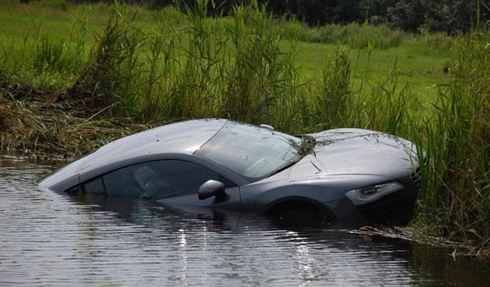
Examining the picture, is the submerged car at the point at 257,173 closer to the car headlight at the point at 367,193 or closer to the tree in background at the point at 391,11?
the car headlight at the point at 367,193

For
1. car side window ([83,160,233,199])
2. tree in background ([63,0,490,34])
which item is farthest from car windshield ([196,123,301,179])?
tree in background ([63,0,490,34])

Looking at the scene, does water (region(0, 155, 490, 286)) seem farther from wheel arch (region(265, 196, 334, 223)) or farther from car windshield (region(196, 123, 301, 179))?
car windshield (region(196, 123, 301, 179))

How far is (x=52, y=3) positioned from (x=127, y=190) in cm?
3864

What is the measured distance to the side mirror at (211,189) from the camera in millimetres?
8250

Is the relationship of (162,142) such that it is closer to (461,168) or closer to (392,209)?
(392,209)

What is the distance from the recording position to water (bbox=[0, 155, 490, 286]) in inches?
273

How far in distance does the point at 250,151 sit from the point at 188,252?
4.89ft

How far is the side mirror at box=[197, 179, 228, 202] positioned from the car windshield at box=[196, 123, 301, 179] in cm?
27

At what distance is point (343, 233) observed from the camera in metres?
8.12

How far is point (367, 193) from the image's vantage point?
8.07 metres

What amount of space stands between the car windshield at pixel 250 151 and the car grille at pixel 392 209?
0.88 m

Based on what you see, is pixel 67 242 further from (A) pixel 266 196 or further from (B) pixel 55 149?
(B) pixel 55 149

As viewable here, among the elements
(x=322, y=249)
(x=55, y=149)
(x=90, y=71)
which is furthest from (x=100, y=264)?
(x=90, y=71)

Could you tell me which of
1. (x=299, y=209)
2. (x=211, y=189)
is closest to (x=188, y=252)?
(x=211, y=189)
